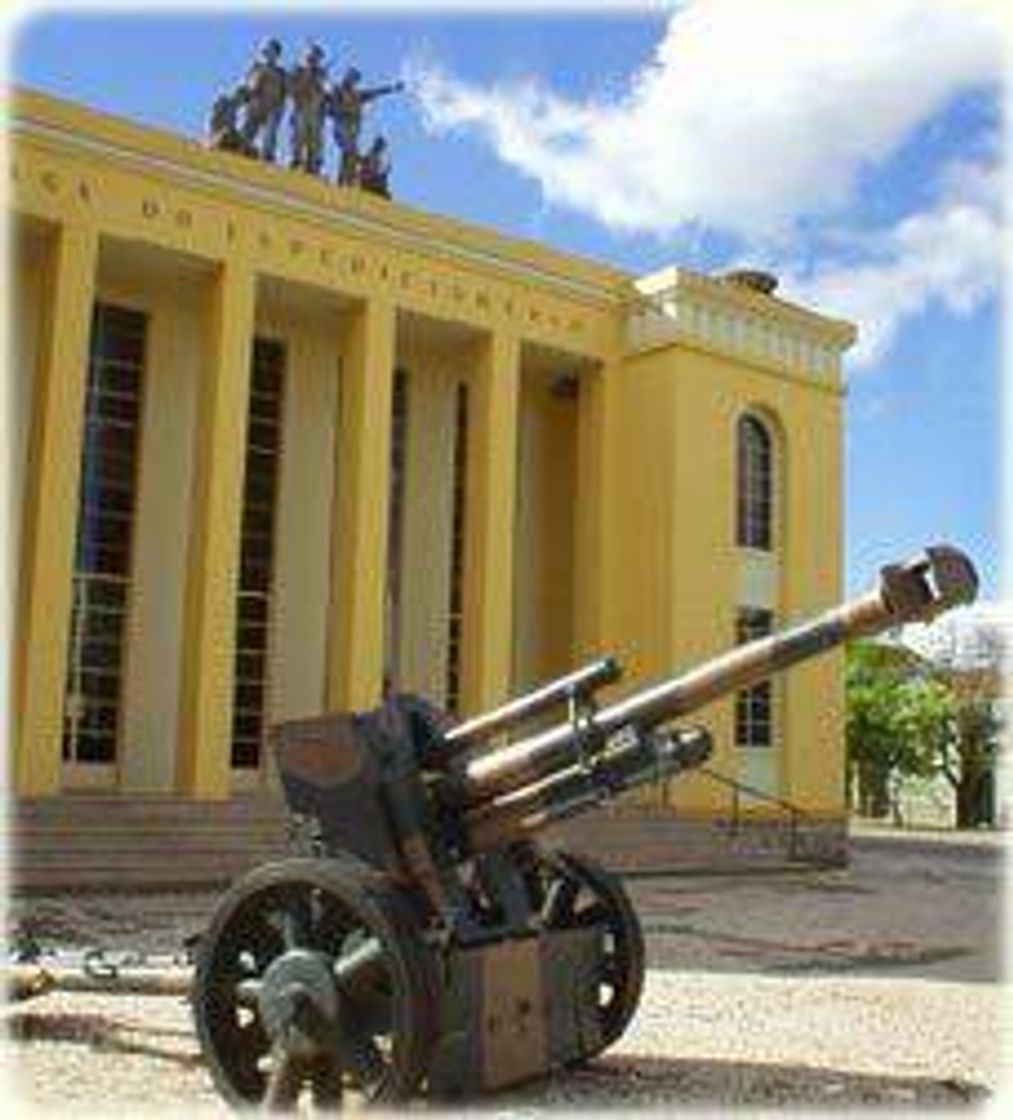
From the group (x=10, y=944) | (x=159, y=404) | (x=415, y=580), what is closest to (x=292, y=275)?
(x=159, y=404)

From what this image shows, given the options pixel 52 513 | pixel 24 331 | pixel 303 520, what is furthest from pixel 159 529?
pixel 24 331

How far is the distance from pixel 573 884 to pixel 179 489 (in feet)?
48.2

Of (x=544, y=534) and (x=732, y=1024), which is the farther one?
(x=544, y=534)

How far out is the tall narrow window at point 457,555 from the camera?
23828 millimetres

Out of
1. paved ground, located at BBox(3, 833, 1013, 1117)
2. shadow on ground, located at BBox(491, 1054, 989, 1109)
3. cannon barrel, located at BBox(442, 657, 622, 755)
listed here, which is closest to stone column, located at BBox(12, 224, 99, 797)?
paved ground, located at BBox(3, 833, 1013, 1117)

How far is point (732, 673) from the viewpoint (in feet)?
22.2

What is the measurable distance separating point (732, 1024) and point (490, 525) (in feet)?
46.0

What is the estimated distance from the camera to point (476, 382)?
2372 cm

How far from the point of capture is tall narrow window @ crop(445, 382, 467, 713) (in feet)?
78.2

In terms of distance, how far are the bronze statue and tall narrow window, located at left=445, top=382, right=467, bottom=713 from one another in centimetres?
429

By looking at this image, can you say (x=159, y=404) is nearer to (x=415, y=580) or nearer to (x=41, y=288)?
(x=41, y=288)

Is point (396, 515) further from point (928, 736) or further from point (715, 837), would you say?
point (928, 736)

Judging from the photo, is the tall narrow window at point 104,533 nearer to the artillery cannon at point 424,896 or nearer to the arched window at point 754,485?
the arched window at point 754,485

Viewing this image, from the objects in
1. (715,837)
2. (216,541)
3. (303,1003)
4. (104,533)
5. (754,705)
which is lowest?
Result: (303,1003)
